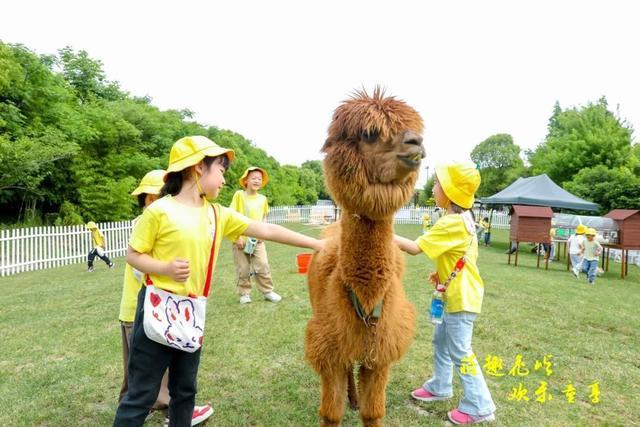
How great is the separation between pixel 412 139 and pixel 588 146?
31339 mm

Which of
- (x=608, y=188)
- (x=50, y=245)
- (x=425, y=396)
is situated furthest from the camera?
(x=608, y=188)

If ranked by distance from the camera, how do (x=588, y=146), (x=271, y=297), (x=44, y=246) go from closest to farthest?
(x=271, y=297) → (x=44, y=246) → (x=588, y=146)

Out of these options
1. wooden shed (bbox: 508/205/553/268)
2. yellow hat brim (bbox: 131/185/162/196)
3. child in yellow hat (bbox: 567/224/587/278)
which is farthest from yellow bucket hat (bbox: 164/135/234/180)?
wooden shed (bbox: 508/205/553/268)

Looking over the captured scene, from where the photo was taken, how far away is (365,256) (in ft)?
7.27

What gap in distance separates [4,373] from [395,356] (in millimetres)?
3922

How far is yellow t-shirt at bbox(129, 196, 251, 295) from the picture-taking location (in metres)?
2.17

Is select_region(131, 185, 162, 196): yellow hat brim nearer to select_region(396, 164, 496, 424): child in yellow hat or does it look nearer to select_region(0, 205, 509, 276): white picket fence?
select_region(396, 164, 496, 424): child in yellow hat

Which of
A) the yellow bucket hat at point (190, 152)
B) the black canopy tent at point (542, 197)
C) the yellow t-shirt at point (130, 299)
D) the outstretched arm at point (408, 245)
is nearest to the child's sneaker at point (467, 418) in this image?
the outstretched arm at point (408, 245)

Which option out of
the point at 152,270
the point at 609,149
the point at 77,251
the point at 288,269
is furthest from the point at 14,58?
the point at 609,149

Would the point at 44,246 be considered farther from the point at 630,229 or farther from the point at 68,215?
the point at 630,229

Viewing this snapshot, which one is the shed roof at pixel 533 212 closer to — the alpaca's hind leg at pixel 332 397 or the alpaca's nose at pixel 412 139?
the alpaca's hind leg at pixel 332 397

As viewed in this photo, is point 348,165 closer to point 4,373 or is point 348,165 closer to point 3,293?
point 4,373

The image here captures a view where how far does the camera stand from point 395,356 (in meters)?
2.57

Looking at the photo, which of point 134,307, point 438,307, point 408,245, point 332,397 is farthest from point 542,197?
point 134,307
